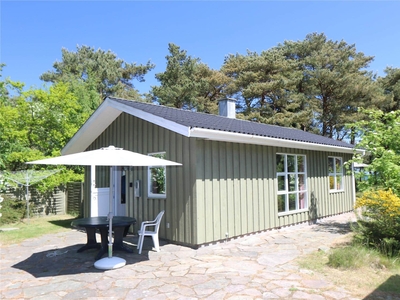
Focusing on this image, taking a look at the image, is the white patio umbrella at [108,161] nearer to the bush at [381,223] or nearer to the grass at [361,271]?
the grass at [361,271]

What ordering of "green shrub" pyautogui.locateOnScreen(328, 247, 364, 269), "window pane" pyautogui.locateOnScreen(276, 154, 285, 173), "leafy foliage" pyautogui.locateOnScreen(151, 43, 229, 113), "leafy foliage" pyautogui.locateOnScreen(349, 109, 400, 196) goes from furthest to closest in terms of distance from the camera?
"leafy foliage" pyautogui.locateOnScreen(151, 43, 229, 113), "window pane" pyautogui.locateOnScreen(276, 154, 285, 173), "leafy foliage" pyautogui.locateOnScreen(349, 109, 400, 196), "green shrub" pyautogui.locateOnScreen(328, 247, 364, 269)

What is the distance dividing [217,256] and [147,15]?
812 cm

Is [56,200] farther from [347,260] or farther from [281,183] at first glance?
[347,260]

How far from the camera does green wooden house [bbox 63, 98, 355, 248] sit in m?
6.09

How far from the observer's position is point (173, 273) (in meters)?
4.47

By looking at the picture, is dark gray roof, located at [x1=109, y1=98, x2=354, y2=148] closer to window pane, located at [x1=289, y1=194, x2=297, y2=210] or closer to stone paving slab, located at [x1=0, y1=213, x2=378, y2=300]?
window pane, located at [x1=289, y1=194, x2=297, y2=210]

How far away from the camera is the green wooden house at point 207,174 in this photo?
6.09 m

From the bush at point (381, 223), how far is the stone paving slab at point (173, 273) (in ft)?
2.92

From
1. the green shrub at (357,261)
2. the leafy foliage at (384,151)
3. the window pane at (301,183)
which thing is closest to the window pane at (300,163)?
the window pane at (301,183)

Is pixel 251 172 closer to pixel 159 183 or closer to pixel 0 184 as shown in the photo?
pixel 159 183

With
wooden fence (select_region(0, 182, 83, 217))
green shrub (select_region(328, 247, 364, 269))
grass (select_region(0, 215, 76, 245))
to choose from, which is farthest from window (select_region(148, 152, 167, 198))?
wooden fence (select_region(0, 182, 83, 217))

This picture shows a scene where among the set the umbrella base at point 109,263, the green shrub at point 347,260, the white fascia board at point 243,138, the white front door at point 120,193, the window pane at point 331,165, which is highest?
the white fascia board at point 243,138

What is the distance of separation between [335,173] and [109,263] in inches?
336

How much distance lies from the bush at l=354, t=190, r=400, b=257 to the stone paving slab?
0.89 meters
